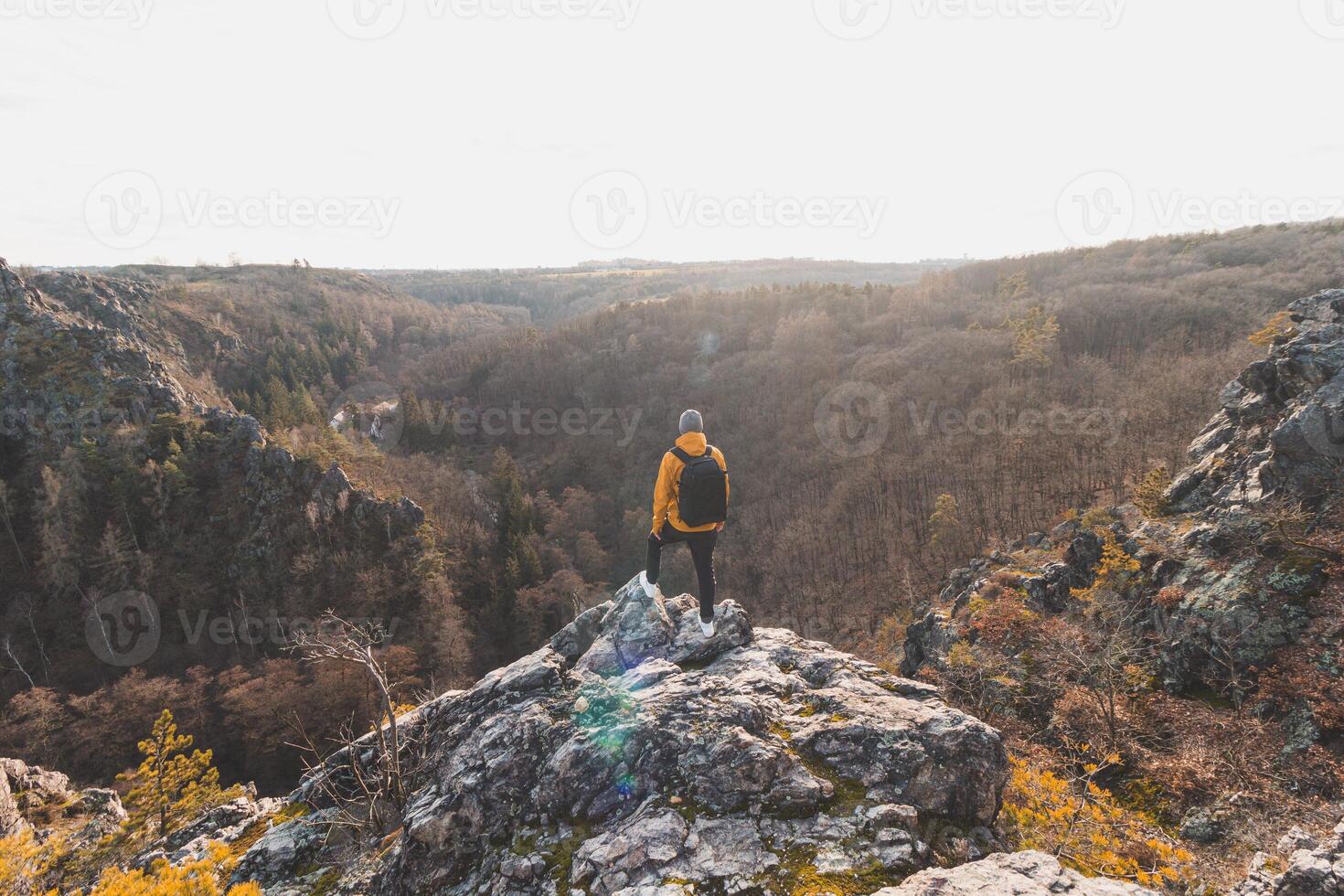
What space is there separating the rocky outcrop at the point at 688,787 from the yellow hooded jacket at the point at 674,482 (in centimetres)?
236

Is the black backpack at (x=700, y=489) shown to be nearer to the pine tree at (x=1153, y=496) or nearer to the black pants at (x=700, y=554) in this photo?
the black pants at (x=700, y=554)

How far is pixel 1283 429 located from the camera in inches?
→ 574

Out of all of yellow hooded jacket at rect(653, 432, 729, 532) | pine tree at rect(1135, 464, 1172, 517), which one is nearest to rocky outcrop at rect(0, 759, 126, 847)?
yellow hooded jacket at rect(653, 432, 729, 532)

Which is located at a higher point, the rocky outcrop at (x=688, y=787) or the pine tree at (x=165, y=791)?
the rocky outcrop at (x=688, y=787)

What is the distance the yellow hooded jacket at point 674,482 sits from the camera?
8.66 meters

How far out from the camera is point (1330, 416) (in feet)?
46.0

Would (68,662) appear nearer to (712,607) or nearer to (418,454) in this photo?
(418,454)

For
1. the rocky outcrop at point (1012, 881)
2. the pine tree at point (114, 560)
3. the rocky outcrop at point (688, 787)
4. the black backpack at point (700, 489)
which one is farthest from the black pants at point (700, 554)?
the pine tree at point (114, 560)

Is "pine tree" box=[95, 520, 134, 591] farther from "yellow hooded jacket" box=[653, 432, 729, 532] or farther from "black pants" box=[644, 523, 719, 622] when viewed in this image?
"yellow hooded jacket" box=[653, 432, 729, 532]

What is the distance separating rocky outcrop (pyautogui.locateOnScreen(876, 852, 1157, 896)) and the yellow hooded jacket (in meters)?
5.11

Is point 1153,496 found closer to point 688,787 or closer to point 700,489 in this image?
point 700,489

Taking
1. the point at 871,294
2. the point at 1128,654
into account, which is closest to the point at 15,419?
the point at 1128,654

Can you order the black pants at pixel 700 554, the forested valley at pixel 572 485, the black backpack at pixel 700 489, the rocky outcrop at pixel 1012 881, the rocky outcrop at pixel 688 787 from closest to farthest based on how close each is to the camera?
the rocky outcrop at pixel 1012 881 → the rocky outcrop at pixel 688 787 → the black backpack at pixel 700 489 → the black pants at pixel 700 554 → the forested valley at pixel 572 485

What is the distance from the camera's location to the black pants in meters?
9.04
